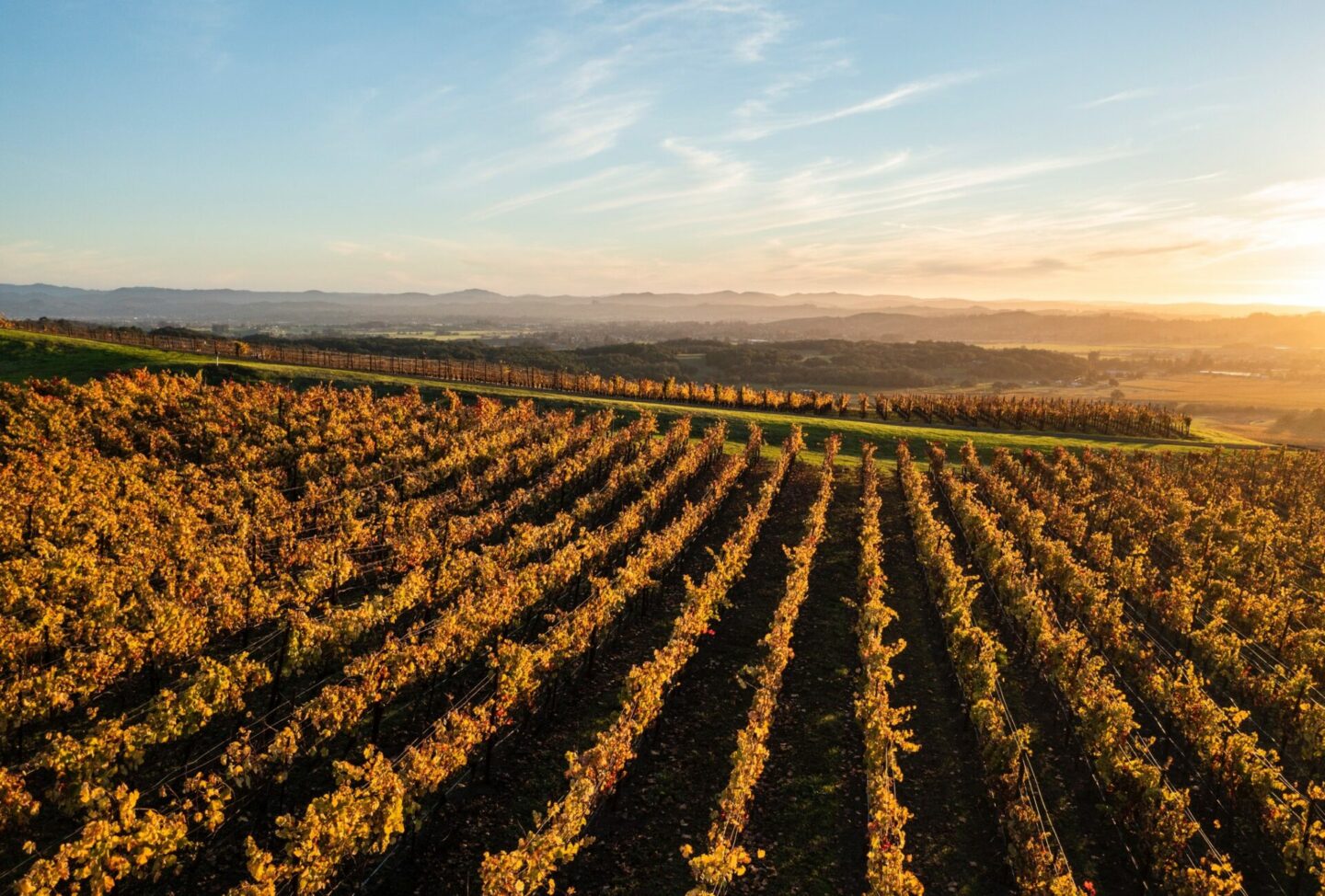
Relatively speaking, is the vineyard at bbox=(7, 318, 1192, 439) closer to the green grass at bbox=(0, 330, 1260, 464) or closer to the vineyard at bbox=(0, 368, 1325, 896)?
the green grass at bbox=(0, 330, 1260, 464)

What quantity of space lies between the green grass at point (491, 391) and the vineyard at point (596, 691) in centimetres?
1965

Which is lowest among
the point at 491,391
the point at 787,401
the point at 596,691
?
the point at 596,691

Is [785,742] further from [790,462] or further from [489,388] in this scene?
[489,388]

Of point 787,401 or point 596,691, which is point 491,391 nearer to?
point 787,401

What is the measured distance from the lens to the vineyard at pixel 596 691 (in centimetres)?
1354

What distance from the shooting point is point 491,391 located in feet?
192

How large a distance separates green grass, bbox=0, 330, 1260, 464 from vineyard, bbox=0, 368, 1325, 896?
19.6 m

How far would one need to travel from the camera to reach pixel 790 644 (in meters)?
24.1

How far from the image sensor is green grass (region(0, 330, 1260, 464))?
172 ft

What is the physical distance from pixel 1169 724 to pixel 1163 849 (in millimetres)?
7000

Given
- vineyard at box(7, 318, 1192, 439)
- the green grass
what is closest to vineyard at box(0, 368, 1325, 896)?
the green grass

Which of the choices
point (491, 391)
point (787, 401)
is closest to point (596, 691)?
point (491, 391)

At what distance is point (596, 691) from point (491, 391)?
137ft

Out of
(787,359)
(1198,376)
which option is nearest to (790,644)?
(787,359)
